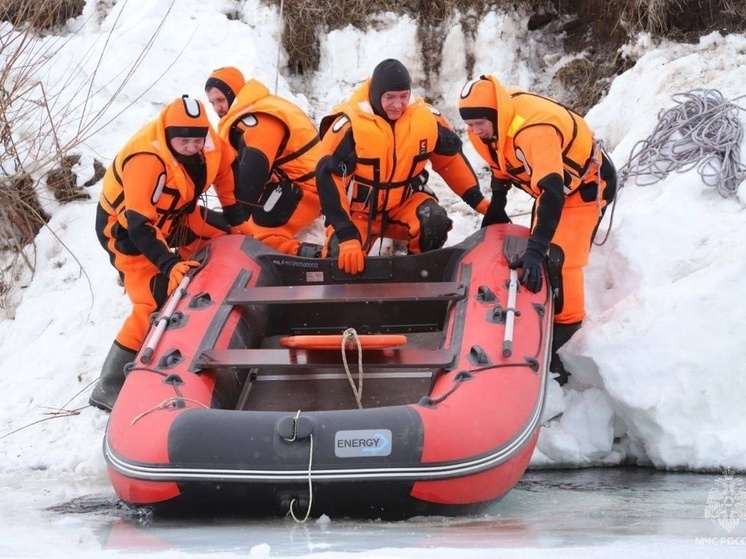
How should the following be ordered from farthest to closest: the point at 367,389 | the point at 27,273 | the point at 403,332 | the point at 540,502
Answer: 1. the point at 27,273
2. the point at 403,332
3. the point at 367,389
4. the point at 540,502

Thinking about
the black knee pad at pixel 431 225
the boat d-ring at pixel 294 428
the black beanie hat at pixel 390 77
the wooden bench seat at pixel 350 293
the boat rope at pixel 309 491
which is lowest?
the boat rope at pixel 309 491

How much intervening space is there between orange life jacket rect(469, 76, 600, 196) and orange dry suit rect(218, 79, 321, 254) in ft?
3.70

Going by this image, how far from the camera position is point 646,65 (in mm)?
6270

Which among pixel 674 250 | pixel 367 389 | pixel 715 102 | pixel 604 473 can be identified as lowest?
pixel 604 473

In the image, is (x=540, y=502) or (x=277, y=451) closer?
(x=277, y=451)

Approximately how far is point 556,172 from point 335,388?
120 centimetres

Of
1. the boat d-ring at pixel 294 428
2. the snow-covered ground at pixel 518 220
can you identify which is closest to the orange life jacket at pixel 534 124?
the snow-covered ground at pixel 518 220

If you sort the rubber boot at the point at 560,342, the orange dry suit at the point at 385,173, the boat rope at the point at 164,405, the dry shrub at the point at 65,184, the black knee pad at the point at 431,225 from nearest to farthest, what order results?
the boat rope at the point at 164,405 < the rubber boot at the point at 560,342 < the orange dry suit at the point at 385,173 < the black knee pad at the point at 431,225 < the dry shrub at the point at 65,184

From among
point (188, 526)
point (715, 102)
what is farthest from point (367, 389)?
point (715, 102)

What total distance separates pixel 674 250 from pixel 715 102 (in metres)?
1.01

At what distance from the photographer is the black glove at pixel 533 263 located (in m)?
4.29

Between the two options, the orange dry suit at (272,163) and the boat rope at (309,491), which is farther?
the orange dry suit at (272,163)

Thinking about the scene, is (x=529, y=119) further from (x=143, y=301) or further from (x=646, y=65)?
(x=646, y=65)

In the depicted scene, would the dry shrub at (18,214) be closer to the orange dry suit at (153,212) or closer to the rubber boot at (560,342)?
the orange dry suit at (153,212)
